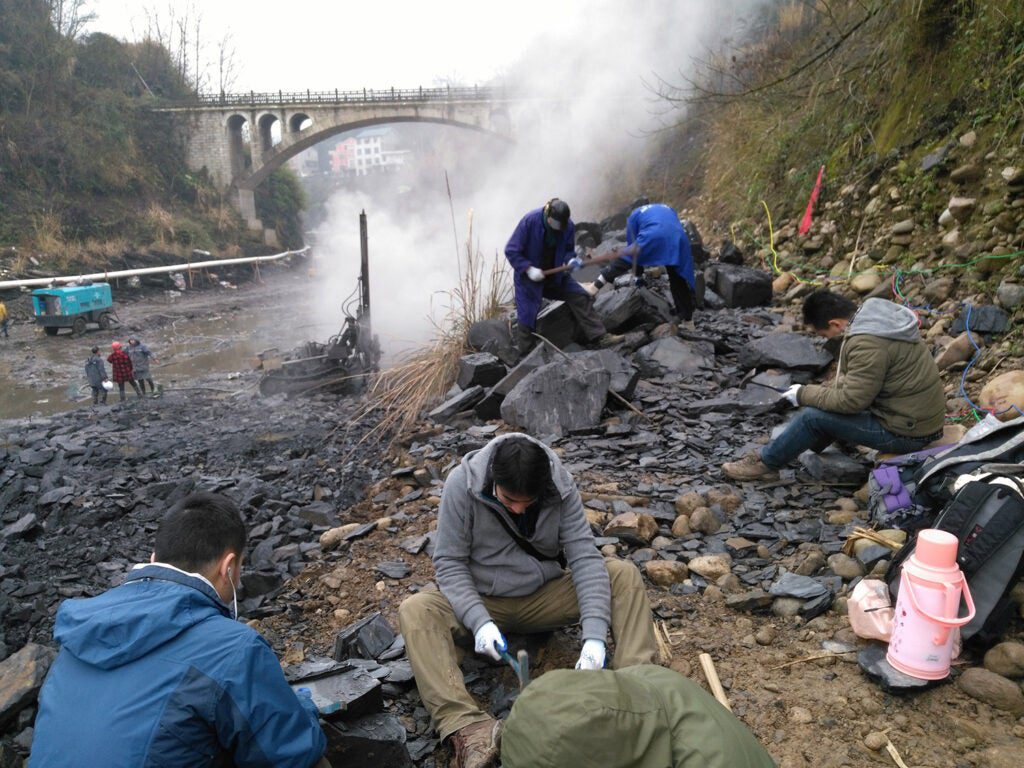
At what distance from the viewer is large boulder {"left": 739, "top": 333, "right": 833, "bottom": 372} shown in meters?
5.39

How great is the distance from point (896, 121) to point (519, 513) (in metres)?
6.97

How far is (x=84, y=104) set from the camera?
3031 centimetres

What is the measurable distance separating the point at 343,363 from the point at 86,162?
84.4ft

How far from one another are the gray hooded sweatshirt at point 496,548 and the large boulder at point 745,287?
5576 mm

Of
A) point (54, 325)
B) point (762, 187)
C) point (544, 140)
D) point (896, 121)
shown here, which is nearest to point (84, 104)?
point (54, 325)

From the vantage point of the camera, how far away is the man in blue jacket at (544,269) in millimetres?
6199

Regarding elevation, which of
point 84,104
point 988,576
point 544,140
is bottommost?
point 988,576

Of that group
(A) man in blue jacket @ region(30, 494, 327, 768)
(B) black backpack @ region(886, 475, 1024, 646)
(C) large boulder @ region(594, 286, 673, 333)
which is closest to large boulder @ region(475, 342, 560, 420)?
(C) large boulder @ region(594, 286, 673, 333)

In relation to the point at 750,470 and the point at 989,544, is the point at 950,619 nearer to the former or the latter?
the point at 989,544

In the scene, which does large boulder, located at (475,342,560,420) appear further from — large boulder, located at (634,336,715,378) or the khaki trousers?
the khaki trousers

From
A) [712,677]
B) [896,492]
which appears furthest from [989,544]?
[712,677]

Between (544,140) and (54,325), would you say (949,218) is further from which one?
(544,140)

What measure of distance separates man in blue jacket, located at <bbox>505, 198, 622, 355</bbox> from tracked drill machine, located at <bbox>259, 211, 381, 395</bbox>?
2.93 meters

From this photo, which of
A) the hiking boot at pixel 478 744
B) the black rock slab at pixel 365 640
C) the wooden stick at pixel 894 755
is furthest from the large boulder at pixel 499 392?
the wooden stick at pixel 894 755
